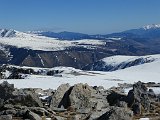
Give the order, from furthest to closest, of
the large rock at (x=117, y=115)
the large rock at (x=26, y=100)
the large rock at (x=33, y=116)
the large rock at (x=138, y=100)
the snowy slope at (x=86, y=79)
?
1. the snowy slope at (x=86, y=79)
2. the large rock at (x=26, y=100)
3. the large rock at (x=138, y=100)
4. the large rock at (x=33, y=116)
5. the large rock at (x=117, y=115)

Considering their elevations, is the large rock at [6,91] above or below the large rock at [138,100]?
above

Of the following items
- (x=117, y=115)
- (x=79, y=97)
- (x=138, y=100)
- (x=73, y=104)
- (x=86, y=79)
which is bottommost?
(x=86, y=79)

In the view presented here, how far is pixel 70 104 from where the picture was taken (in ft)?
109

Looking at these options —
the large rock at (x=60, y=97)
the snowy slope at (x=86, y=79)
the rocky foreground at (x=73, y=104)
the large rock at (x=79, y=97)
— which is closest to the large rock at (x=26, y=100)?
the rocky foreground at (x=73, y=104)

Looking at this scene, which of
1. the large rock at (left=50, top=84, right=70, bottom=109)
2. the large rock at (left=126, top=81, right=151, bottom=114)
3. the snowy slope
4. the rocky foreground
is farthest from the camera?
the snowy slope

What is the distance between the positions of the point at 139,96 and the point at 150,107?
1273mm

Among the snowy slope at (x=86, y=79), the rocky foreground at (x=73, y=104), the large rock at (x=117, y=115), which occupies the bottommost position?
the snowy slope at (x=86, y=79)

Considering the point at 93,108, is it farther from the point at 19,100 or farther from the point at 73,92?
the point at 19,100

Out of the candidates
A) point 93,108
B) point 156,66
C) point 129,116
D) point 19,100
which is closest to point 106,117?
point 129,116

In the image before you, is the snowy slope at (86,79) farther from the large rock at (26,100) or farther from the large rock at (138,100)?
the large rock at (138,100)

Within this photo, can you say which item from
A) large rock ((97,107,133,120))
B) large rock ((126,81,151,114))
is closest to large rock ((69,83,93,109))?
large rock ((126,81,151,114))

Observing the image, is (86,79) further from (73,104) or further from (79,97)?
(73,104)

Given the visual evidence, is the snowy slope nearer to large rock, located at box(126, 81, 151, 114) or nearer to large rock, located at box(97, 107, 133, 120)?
large rock, located at box(126, 81, 151, 114)

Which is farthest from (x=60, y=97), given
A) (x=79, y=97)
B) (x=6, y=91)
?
(x=6, y=91)
